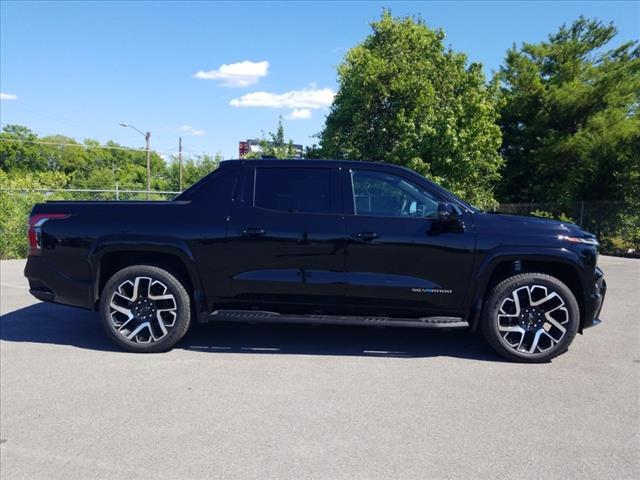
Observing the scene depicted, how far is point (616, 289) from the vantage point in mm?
8516

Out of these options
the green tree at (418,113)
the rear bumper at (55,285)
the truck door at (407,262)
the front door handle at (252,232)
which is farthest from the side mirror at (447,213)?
the green tree at (418,113)

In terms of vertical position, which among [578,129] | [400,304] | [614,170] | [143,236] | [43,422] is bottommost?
[43,422]

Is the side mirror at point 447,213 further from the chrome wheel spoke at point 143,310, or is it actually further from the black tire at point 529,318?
the chrome wheel spoke at point 143,310

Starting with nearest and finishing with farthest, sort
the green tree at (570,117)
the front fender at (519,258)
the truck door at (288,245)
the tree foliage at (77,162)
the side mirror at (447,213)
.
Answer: the side mirror at (447,213) < the front fender at (519,258) < the truck door at (288,245) < the green tree at (570,117) < the tree foliage at (77,162)

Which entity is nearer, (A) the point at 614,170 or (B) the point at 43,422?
(B) the point at 43,422

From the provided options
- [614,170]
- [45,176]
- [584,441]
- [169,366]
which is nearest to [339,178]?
[169,366]

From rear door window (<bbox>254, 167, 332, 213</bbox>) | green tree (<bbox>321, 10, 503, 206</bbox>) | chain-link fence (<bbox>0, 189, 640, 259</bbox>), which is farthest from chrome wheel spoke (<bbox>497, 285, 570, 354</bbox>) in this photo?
green tree (<bbox>321, 10, 503, 206</bbox>)

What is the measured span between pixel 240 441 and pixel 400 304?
2.08 meters

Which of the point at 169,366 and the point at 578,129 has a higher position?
the point at 578,129

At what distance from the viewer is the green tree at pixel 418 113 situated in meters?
17.0

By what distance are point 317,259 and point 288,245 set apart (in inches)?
11.9

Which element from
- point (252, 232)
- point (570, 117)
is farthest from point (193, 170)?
point (252, 232)

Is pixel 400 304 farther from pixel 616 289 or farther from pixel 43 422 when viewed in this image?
pixel 616 289

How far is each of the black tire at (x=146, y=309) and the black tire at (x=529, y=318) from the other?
115 inches
